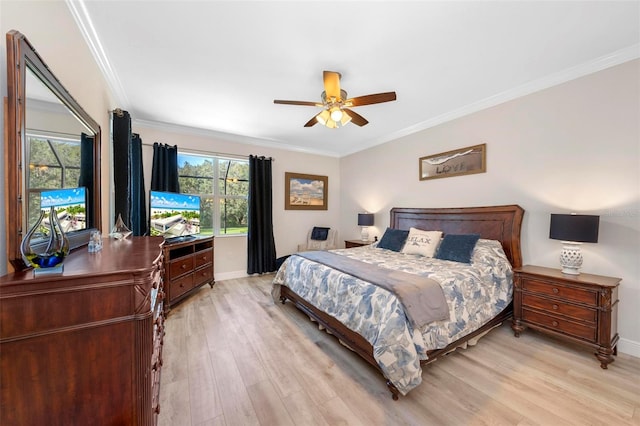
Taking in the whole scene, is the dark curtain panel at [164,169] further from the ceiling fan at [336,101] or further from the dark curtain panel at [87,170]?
the ceiling fan at [336,101]

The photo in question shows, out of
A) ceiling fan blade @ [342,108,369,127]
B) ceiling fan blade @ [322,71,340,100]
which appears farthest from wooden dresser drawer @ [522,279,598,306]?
ceiling fan blade @ [322,71,340,100]

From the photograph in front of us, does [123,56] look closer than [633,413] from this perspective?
No

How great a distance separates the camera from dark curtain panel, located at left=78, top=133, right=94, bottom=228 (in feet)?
5.55

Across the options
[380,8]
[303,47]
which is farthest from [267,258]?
[380,8]

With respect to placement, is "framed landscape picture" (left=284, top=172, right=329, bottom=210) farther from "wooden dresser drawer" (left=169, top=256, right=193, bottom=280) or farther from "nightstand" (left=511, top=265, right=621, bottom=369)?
"nightstand" (left=511, top=265, right=621, bottom=369)

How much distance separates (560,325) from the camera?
7.43ft

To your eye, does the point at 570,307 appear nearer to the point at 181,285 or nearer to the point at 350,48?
the point at 350,48

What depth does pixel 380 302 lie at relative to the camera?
189cm

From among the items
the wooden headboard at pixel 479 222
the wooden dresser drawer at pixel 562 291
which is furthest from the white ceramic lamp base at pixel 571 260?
the wooden headboard at pixel 479 222

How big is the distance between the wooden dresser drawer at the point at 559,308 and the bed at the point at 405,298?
0.21 metres

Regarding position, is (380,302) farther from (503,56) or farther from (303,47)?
(503,56)

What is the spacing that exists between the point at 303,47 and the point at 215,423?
282 cm

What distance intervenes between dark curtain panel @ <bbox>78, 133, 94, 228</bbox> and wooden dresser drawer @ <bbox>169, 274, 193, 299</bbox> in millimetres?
1410

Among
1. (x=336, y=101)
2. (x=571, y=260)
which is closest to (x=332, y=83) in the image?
(x=336, y=101)
